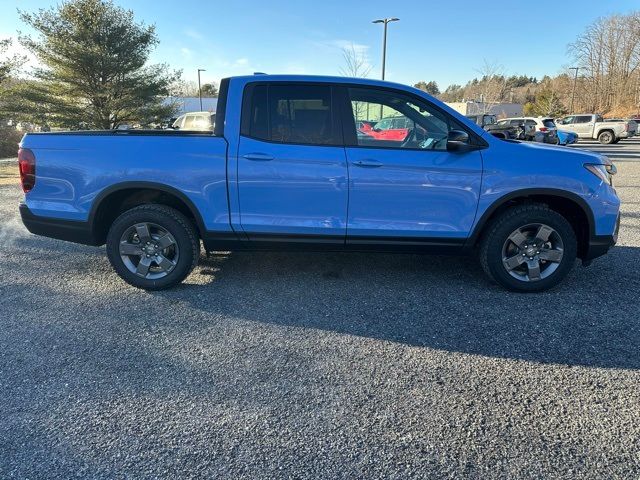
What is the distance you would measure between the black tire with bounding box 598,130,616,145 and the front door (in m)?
29.2

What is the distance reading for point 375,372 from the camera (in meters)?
2.86

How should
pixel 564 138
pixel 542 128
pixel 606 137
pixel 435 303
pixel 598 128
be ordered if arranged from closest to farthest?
pixel 435 303 < pixel 542 128 < pixel 564 138 < pixel 606 137 < pixel 598 128

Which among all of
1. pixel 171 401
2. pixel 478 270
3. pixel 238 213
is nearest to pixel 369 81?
pixel 238 213

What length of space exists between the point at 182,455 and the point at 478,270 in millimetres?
3616

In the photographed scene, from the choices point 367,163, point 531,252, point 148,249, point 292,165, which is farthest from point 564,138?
point 148,249


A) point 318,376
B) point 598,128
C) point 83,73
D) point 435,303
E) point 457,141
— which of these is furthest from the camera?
point 598,128

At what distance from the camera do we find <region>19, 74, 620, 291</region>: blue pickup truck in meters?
3.86

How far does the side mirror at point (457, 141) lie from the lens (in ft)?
12.3

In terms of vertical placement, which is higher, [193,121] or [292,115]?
[193,121]

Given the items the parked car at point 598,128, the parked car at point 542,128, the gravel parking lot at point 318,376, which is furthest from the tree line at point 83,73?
the parked car at point 598,128

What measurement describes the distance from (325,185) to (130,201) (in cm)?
191

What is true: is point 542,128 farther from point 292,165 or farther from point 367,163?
point 292,165

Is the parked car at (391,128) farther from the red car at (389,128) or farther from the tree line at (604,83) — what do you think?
the tree line at (604,83)

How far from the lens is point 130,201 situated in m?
4.25
